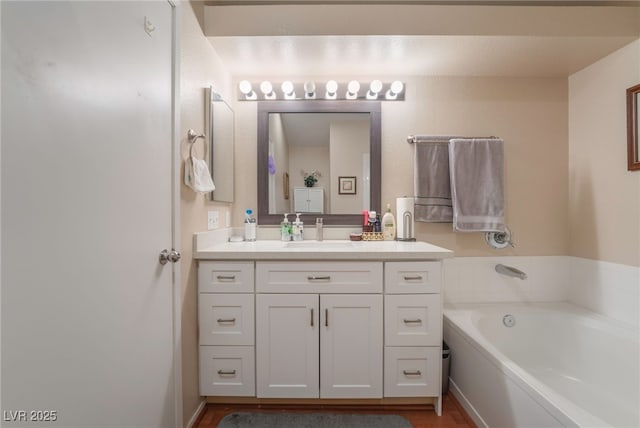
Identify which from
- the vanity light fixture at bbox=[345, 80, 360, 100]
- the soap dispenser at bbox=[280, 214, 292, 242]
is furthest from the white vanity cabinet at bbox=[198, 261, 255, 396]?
the vanity light fixture at bbox=[345, 80, 360, 100]

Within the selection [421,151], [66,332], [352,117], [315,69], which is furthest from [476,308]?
[66,332]

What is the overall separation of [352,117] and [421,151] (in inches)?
21.4

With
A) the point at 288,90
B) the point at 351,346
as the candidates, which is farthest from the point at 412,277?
the point at 288,90

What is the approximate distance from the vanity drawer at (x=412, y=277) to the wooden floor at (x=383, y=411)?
0.67 m

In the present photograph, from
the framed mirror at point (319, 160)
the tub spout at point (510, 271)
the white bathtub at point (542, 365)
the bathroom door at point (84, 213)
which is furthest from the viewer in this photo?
the framed mirror at point (319, 160)

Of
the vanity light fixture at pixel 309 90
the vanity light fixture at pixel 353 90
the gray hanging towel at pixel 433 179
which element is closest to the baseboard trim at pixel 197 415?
the gray hanging towel at pixel 433 179

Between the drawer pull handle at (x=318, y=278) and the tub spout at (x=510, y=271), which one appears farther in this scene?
the tub spout at (x=510, y=271)

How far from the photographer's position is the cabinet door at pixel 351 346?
141 centimetres

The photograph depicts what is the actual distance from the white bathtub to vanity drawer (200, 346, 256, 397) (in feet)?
3.78

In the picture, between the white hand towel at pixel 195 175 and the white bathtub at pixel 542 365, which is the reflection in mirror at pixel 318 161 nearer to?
the white hand towel at pixel 195 175

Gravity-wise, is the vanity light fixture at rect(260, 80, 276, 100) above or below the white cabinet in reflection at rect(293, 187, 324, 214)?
above

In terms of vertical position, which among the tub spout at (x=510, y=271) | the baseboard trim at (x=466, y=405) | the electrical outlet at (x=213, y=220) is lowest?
the baseboard trim at (x=466, y=405)

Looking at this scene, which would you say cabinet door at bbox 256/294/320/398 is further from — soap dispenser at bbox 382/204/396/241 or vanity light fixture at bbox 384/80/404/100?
vanity light fixture at bbox 384/80/404/100

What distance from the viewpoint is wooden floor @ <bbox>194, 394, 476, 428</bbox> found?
1.42 meters
